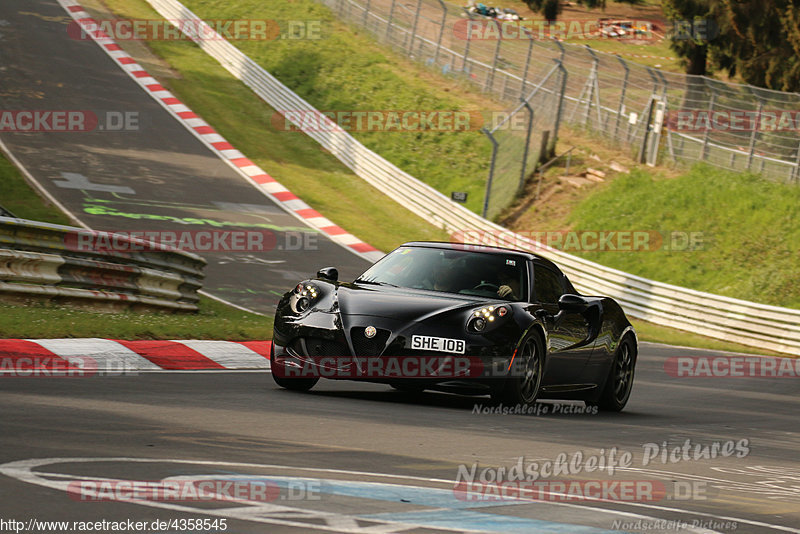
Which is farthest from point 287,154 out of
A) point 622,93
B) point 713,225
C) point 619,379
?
point 619,379

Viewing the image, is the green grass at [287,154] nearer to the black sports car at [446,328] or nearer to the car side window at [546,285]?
the car side window at [546,285]

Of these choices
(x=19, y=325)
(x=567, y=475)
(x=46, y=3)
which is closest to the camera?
(x=567, y=475)

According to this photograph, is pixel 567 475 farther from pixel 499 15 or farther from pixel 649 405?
pixel 499 15

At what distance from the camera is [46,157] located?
92.8 ft

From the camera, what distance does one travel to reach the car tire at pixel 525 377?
367 inches

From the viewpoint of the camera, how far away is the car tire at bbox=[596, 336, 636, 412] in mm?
11234

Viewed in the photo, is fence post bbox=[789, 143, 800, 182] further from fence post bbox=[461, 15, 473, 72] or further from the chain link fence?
fence post bbox=[461, 15, 473, 72]

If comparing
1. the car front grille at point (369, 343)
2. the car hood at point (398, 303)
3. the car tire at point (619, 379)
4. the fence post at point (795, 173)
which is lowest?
the fence post at point (795, 173)

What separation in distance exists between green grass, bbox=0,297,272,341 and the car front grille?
3036 mm

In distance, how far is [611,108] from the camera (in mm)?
33469

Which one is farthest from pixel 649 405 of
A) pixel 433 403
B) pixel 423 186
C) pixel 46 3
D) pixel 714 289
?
pixel 46 3

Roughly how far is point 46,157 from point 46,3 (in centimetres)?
2137

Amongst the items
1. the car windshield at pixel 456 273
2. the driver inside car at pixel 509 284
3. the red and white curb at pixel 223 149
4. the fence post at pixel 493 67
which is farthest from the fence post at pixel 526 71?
the driver inside car at pixel 509 284

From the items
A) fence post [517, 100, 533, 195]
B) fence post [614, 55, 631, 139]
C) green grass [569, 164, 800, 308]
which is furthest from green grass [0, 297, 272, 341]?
fence post [614, 55, 631, 139]
